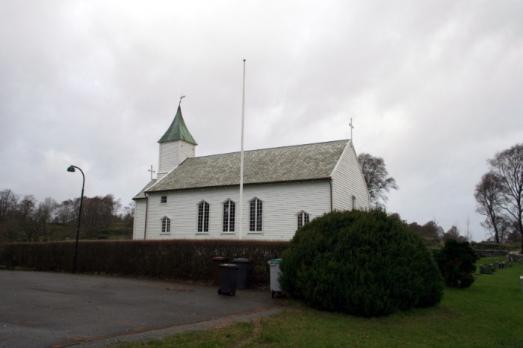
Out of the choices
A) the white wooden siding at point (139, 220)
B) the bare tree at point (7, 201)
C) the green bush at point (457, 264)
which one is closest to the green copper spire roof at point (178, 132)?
the white wooden siding at point (139, 220)

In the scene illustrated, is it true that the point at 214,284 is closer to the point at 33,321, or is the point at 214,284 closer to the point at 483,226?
the point at 33,321

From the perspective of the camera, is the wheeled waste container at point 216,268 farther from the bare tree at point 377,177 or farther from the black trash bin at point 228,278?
the bare tree at point 377,177

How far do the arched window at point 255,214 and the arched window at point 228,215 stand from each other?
1630 millimetres

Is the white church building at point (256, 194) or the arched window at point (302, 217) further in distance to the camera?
the white church building at point (256, 194)

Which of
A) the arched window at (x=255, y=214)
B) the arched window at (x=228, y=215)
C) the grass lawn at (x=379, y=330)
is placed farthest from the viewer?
the arched window at (x=228, y=215)

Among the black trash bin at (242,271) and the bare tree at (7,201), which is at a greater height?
the bare tree at (7,201)

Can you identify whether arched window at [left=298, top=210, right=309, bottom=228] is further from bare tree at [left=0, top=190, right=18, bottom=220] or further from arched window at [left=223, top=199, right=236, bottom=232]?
bare tree at [left=0, top=190, right=18, bottom=220]

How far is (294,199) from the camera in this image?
28.4 m

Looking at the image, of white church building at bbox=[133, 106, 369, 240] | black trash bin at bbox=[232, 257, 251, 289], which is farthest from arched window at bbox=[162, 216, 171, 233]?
black trash bin at bbox=[232, 257, 251, 289]

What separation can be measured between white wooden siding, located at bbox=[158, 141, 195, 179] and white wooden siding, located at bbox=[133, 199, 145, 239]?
396 centimetres

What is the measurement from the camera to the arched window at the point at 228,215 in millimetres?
31062

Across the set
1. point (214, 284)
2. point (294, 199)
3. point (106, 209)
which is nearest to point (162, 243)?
point (214, 284)

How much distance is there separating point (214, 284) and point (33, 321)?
A: 1060 centimetres

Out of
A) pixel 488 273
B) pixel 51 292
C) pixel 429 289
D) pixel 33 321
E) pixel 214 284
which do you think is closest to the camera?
pixel 33 321
